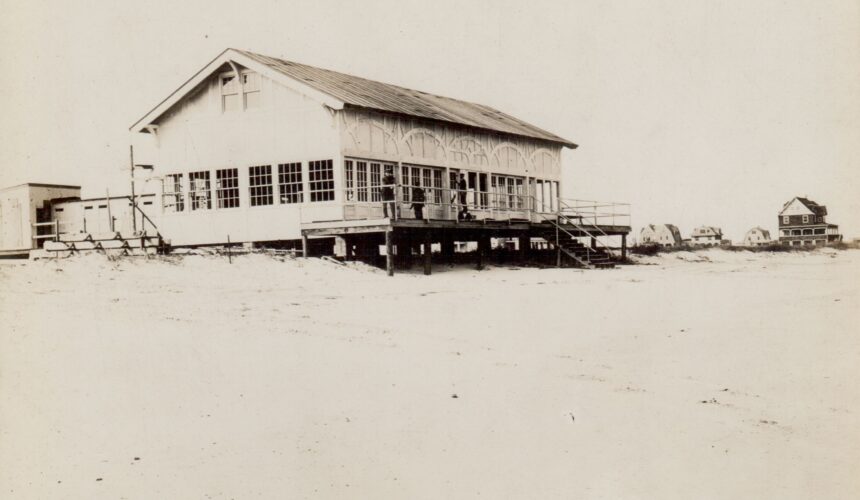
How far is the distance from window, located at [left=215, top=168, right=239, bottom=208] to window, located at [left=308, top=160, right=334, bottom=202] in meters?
2.71

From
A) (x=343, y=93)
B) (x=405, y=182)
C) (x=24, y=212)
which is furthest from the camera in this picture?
(x=24, y=212)

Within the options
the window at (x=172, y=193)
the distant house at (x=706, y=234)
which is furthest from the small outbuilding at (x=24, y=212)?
the distant house at (x=706, y=234)

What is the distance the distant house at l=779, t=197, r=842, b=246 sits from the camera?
57.2 metres

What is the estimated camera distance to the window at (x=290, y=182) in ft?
78.8

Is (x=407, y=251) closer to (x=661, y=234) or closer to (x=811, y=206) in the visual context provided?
(x=811, y=206)

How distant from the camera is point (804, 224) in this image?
199 ft

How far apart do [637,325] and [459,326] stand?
3070 mm

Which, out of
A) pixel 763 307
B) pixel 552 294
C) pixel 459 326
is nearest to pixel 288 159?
pixel 552 294

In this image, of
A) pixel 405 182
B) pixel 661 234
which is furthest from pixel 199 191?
pixel 661 234

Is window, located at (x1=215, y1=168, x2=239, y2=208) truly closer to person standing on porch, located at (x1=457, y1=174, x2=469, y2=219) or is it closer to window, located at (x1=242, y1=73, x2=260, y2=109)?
window, located at (x1=242, y1=73, x2=260, y2=109)

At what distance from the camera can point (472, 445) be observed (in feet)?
26.0

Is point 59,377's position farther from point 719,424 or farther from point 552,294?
point 552,294

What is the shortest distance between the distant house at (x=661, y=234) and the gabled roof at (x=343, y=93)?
Answer: 42.8m

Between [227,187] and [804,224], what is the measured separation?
48.9m
